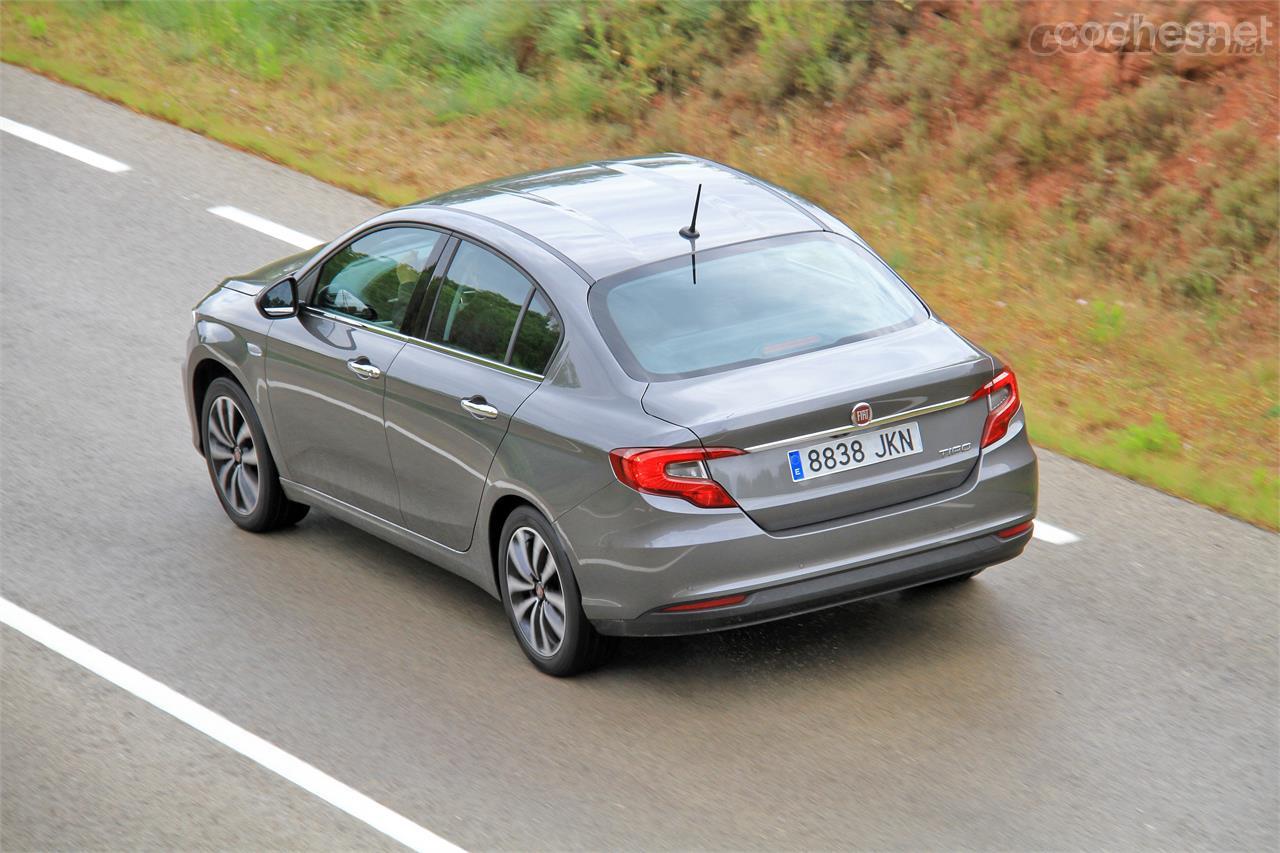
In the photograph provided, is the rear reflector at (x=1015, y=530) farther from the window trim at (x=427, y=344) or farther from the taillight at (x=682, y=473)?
the window trim at (x=427, y=344)

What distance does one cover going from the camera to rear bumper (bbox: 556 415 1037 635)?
5.96m

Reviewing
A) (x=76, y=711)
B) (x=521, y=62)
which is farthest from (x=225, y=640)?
(x=521, y=62)

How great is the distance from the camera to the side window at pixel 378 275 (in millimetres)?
7301

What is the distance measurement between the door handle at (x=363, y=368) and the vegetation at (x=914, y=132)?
12.7 feet

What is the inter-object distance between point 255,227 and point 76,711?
689 cm

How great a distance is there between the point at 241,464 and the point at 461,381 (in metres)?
2.04

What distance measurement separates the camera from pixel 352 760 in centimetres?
607

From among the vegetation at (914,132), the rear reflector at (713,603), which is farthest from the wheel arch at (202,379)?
the vegetation at (914,132)

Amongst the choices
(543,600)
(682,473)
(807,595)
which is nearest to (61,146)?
(543,600)

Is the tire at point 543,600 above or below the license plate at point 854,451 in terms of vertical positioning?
below

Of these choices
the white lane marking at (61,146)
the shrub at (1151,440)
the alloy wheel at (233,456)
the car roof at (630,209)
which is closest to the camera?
the car roof at (630,209)

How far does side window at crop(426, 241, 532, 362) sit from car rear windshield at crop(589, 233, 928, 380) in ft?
1.44

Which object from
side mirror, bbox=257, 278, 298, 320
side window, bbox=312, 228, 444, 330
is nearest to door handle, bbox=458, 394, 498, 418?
side window, bbox=312, 228, 444, 330

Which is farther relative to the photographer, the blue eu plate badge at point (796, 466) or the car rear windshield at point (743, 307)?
the car rear windshield at point (743, 307)
